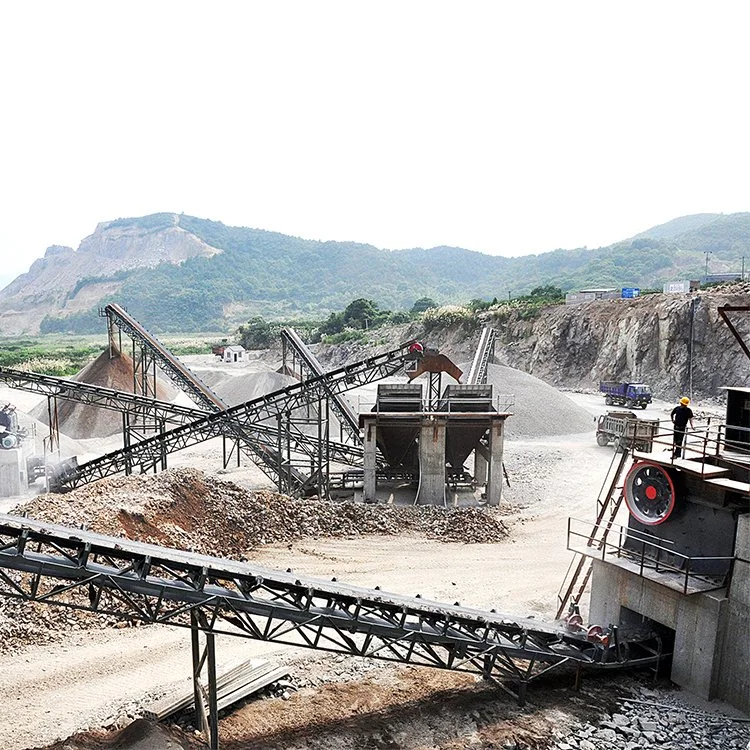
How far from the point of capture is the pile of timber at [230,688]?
8.77m

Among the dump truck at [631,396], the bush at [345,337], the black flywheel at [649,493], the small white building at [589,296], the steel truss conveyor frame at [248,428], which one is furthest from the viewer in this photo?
the bush at [345,337]

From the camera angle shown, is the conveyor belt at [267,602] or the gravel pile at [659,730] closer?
the conveyor belt at [267,602]

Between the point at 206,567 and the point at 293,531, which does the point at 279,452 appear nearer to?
the point at 293,531

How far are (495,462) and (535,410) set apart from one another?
12836 millimetres

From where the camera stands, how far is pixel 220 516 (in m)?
16.2

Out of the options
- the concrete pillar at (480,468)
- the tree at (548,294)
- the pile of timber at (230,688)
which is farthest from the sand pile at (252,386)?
the tree at (548,294)

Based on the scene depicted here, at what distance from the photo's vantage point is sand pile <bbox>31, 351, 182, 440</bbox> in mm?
32188

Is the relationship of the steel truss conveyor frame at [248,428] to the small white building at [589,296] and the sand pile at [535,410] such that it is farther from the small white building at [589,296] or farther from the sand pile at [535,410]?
the small white building at [589,296]

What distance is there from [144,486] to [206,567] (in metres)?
9.24

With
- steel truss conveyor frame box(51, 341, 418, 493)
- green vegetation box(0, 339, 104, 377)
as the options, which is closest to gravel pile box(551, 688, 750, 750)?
steel truss conveyor frame box(51, 341, 418, 493)

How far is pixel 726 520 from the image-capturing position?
1013 centimetres

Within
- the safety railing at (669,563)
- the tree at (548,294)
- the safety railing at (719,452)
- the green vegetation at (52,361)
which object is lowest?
the green vegetation at (52,361)

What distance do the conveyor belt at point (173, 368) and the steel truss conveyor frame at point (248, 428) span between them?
16.1 ft

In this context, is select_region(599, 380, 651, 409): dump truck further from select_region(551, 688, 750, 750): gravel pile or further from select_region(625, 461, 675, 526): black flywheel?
select_region(551, 688, 750, 750): gravel pile
